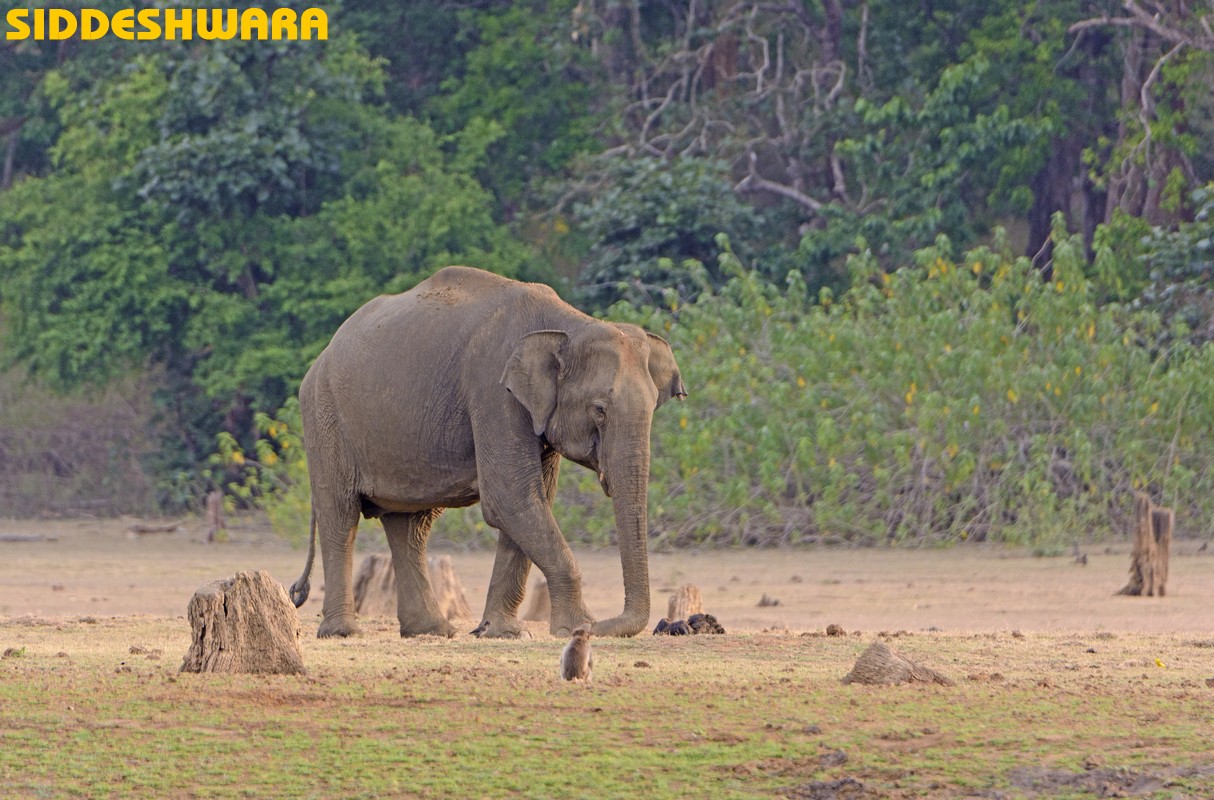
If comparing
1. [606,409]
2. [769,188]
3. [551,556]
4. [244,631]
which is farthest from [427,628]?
[769,188]

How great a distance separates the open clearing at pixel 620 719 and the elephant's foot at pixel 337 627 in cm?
22

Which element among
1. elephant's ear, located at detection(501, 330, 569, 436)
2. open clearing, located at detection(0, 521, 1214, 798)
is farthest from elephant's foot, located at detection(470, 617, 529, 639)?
elephant's ear, located at detection(501, 330, 569, 436)

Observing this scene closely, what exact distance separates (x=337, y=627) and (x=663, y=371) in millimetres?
2246

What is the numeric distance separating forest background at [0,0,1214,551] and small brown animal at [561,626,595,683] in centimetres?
1050

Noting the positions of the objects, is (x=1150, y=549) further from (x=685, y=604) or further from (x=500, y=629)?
(x=500, y=629)

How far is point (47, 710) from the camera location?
7.26m

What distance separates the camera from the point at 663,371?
1016 centimetres

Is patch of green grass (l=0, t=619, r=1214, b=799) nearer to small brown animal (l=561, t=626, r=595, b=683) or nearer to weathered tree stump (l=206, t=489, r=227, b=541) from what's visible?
small brown animal (l=561, t=626, r=595, b=683)

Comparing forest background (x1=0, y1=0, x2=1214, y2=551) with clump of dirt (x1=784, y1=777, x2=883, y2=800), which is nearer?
clump of dirt (x1=784, y1=777, x2=883, y2=800)

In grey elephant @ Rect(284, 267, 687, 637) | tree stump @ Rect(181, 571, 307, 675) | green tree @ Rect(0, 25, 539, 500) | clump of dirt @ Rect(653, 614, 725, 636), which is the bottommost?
clump of dirt @ Rect(653, 614, 725, 636)

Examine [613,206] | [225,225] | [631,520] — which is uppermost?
[613,206]

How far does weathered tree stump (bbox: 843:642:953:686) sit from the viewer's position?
7836 millimetres

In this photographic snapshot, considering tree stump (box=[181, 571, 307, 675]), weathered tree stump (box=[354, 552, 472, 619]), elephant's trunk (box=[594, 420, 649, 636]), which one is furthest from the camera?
weathered tree stump (box=[354, 552, 472, 619])

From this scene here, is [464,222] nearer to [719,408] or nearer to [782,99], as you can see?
[782,99]
